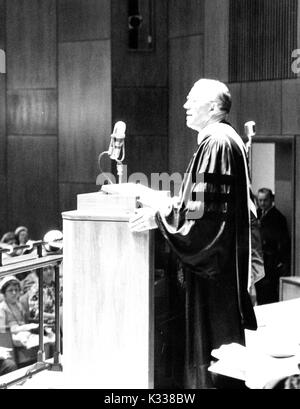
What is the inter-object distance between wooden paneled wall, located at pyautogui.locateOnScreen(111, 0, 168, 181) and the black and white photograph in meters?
0.02

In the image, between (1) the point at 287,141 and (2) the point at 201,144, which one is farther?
(1) the point at 287,141

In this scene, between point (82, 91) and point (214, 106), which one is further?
point (82, 91)

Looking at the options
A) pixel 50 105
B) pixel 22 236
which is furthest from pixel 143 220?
pixel 50 105

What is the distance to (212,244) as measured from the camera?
277 cm

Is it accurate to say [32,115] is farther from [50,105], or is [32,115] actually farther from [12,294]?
[12,294]

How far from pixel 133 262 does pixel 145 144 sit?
665cm

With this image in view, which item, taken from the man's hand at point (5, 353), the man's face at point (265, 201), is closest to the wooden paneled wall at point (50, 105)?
the man's face at point (265, 201)

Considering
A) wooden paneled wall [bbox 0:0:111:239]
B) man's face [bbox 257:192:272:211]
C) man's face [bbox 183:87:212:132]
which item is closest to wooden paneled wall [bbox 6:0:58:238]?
wooden paneled wall [bbox 0:0:111:239]

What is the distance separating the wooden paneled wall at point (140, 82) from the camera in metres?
9.25

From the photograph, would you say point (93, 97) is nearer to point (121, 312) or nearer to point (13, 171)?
point (13, 171)

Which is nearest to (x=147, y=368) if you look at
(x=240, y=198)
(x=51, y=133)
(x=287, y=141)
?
(x=240, y=198)

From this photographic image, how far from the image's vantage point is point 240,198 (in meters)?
2.84

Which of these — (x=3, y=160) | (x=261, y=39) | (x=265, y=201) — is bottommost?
(x=265, y=201)

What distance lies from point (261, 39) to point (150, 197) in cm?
538
